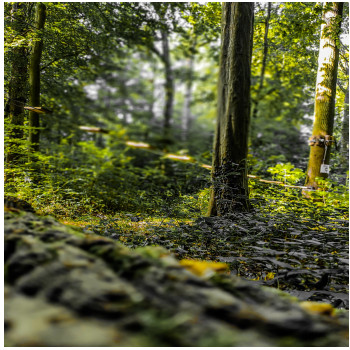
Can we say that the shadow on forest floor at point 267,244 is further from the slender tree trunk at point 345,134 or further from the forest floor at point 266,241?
the slender tree trunk at point 345,134

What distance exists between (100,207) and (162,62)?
1611mm

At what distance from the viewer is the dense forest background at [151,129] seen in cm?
179

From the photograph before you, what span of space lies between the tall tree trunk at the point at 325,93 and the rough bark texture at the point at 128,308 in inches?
57.0

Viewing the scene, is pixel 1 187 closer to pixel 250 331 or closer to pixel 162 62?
pixel 162 62

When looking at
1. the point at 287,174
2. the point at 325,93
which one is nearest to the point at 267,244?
the point at 287,174

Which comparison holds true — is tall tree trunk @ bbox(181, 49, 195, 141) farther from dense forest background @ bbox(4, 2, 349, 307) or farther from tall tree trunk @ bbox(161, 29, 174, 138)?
tall tree trunk @ bbox(161, 29, 174, 138)

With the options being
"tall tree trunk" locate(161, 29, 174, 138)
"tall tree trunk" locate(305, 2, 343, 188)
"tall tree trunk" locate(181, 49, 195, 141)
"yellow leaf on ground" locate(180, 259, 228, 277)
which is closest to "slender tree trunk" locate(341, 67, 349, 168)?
"tall tree trunk" locate(305, 2, 343, 188)

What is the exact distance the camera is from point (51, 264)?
0.67 meters

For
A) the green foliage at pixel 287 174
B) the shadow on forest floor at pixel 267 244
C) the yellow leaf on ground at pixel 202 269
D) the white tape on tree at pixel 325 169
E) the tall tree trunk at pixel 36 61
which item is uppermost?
the tall tree trunk at pixel 36 61

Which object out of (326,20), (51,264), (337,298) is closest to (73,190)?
(51,264)

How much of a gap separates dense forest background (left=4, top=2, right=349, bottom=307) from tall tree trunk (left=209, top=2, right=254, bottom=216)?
0.10 metres

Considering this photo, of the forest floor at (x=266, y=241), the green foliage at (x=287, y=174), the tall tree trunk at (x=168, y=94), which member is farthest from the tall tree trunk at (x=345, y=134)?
the tall tree trunk at (x=168, y=94)

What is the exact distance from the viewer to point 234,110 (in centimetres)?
206

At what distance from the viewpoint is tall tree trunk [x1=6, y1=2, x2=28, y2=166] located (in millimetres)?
2152
